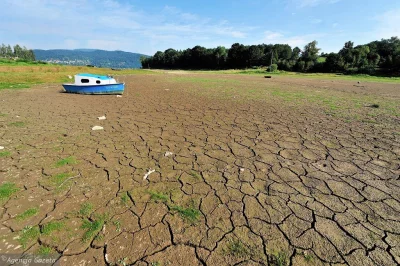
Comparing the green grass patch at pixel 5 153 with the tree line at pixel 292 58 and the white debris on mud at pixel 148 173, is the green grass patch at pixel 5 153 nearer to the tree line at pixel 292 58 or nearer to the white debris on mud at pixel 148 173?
the white debris on mud at pixel 148 173

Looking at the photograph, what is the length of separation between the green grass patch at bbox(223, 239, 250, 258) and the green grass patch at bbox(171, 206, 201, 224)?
21.7 inches

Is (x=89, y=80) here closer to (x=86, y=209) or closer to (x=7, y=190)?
(x=7, y=190)

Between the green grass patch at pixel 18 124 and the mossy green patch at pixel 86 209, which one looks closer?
the mossy green patch at pixel 86 209

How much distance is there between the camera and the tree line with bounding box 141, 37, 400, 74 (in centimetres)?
4634

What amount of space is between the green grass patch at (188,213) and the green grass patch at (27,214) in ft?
6.36

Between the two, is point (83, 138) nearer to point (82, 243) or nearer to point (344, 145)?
point (82, 243)

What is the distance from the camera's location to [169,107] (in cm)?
915

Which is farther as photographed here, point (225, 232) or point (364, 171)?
point (364, 171)

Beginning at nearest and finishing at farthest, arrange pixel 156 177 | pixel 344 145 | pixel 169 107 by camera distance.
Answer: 1. pixel 156 177
2. pixel 344 145
3. pixel 169 107

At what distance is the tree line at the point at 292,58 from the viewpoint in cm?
4634

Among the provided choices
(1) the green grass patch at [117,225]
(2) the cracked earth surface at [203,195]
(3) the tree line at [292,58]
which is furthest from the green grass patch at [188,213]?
(3) the tree line at [292,58]

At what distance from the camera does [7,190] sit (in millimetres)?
3117

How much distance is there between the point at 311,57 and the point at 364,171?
62.7 metres

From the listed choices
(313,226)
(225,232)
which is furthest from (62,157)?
(313,226)
